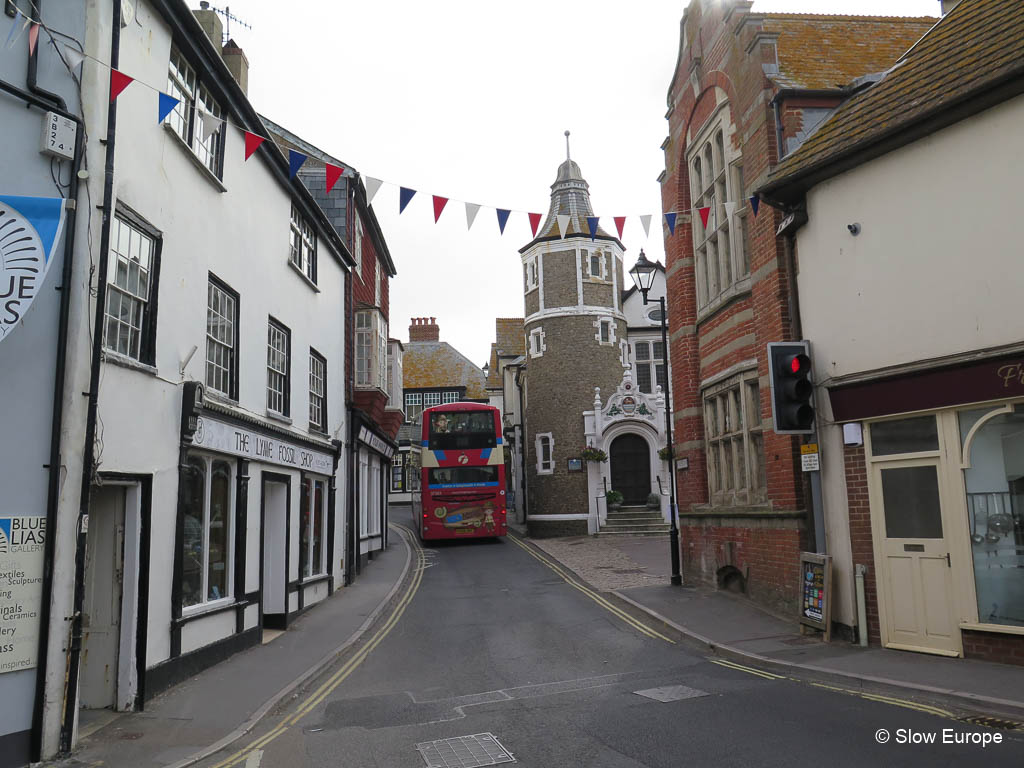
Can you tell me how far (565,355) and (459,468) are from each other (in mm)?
8926

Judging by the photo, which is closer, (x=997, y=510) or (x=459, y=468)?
(x=997, y=510)

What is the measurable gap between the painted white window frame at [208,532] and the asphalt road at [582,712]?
1757 mm

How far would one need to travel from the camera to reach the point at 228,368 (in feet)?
35.6

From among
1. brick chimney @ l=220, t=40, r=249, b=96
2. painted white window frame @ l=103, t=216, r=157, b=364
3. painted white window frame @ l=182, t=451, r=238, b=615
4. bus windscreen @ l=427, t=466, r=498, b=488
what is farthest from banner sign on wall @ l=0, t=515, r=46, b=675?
bus windscreen @ l=427, t=466, r=498, b=488

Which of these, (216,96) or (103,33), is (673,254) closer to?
(216,96)

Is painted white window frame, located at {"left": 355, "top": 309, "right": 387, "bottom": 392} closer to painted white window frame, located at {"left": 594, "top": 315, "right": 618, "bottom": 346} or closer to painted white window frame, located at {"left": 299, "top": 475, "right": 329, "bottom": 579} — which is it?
painted white window frame, located at {"left": 299, "top": 475, "right": 329, "bottom": 579}

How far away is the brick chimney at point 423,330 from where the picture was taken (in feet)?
185

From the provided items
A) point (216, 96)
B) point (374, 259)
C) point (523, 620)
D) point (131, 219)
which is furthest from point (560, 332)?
point (131, 219)

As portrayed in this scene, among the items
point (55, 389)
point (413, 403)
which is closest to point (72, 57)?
point (55, 389)

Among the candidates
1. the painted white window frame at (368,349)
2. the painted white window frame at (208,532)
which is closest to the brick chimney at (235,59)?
the painted white window frame at (368,349)

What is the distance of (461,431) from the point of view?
26.8 m

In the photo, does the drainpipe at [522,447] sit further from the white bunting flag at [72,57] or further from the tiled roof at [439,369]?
the white bunting flag at [72,57]

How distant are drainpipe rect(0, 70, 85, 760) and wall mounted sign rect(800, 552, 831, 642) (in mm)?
8316

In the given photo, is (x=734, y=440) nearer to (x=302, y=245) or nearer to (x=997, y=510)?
(x=997, y=510)
